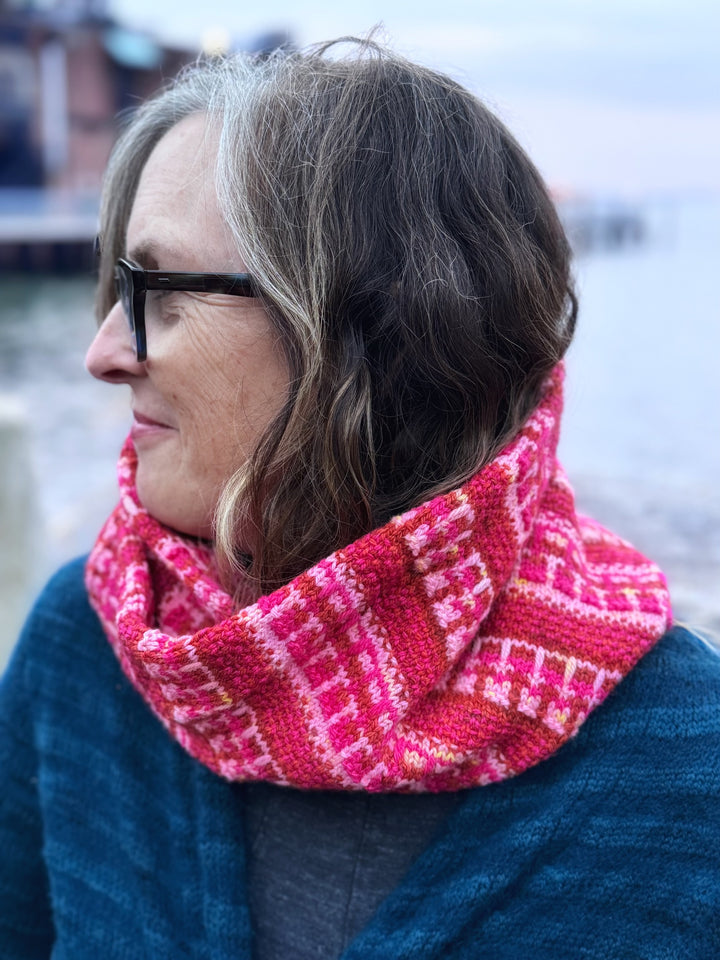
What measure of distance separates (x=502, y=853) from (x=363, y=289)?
73 cm

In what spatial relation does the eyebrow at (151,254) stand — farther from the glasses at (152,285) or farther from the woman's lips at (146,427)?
the woman's lips at (146,427)

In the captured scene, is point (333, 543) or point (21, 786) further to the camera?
point (21, 786)

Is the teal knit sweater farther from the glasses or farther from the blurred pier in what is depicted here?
the blurred pier

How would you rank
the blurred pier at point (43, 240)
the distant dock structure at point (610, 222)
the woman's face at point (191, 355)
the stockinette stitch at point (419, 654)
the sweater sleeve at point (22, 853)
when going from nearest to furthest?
1. the stockinette stitch at point (419, 654)
2. the woman's face at point (191, 355)
3. the sweater sleeve at point (22, 853)
4. the blurred pier at point (43, 240)
5. the distant dock structure at point (610, 222)

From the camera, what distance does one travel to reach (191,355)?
3.90 ft

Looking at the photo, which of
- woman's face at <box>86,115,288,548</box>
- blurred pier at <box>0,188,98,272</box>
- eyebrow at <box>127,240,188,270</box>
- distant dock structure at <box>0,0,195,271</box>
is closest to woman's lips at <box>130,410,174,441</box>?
woman's face at <box>86,115,288,548</box>

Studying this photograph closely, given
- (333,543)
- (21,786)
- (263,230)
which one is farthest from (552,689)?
(21,786)

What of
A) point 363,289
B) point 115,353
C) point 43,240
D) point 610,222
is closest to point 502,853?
point 363,289

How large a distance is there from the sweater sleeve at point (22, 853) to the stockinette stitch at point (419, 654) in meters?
0.43

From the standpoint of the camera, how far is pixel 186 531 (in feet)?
4.20

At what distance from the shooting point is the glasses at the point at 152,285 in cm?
115

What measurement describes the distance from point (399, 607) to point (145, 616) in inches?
13.7

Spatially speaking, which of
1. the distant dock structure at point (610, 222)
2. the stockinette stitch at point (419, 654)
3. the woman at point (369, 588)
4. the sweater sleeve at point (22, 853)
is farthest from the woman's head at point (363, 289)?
the distant dock structure at point (610, 222)

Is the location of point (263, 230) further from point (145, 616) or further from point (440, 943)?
point (440, 943)
